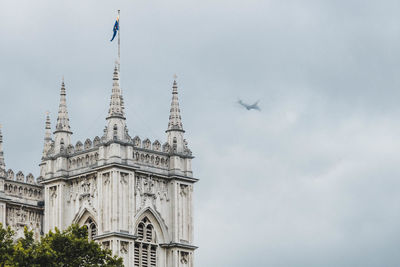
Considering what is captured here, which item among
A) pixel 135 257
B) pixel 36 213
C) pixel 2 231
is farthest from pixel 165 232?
pixel 2 231

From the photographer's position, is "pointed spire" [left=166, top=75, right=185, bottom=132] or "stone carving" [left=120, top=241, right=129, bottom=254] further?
"pointed spire" [left=166, top=75, right=185, bottom=132]

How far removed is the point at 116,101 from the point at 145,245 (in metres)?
9.09

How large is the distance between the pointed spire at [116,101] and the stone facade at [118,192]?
0.20 ft

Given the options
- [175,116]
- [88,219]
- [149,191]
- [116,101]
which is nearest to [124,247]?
[88,219]

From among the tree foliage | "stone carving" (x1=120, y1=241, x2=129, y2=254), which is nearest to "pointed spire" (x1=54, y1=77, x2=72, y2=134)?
"stone carving" (x1=120, y1=241, x2=129, y2=254)

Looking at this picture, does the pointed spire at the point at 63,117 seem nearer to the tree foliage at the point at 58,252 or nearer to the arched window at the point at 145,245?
the arched window at the point at 145,245

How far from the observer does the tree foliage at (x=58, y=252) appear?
67125 mm

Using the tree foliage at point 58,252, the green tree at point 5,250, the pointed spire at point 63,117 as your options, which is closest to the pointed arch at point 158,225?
the pointed spire at point 63,117

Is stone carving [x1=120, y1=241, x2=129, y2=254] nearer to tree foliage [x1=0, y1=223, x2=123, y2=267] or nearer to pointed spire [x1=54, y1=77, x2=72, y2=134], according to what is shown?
tree foliage [x1=0, y1=223, x2=123, y2=267]

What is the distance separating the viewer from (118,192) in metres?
79.8

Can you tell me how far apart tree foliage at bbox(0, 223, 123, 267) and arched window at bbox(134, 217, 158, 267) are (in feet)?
33.5

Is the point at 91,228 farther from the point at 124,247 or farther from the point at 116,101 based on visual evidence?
the point at 116,101

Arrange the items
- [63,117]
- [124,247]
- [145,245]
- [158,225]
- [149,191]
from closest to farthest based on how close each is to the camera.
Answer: [124,247] → [145,245] → [149,191] → [158,225] → [63,117]

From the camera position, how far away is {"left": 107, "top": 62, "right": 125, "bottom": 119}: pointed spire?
81812 millimetres
